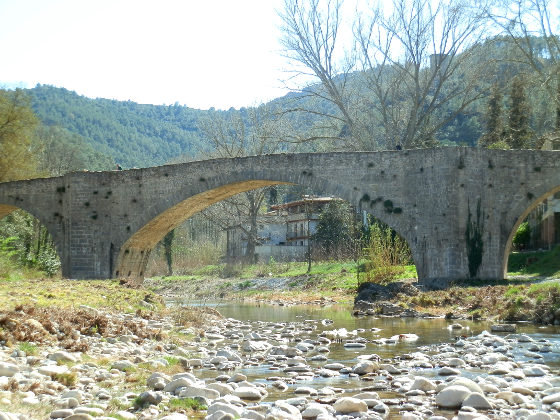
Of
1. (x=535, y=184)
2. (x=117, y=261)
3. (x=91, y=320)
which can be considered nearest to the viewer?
(x=91, y=320)

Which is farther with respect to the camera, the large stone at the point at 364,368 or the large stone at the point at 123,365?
the large stone at the point at 364,368

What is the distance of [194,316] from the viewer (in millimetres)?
13352

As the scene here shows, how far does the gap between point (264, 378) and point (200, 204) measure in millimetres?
17003

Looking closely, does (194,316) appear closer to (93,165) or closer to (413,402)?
(413,402)

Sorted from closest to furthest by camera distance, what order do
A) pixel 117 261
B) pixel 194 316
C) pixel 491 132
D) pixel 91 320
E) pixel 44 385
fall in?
pixel 44 385 < pixel 91 320 < pixel 194 316 < pixel 117 261 < pixel 491 132

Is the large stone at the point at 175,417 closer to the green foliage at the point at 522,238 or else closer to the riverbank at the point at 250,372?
the riverbank at the point at 250,372

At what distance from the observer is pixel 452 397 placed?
19.4 feet

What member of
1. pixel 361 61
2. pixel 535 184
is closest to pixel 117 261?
pixel 535 184

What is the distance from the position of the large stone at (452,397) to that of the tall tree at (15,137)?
3014 centimetres

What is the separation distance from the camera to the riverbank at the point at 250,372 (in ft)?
18.5

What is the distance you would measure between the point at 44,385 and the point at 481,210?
51.6 ft

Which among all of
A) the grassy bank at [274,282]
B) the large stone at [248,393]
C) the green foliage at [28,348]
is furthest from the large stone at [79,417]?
the grassy bank at [274,282]

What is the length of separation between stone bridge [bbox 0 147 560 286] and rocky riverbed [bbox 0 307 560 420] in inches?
362

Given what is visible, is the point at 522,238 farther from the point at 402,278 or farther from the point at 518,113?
the point at 518,113
